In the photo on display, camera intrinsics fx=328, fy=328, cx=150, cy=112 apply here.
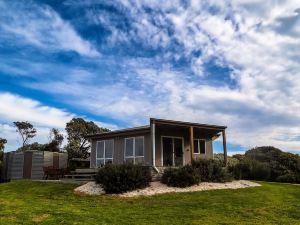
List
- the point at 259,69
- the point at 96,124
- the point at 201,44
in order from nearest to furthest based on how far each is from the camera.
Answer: the point at 201,44
the point at 259,69
the point at 96,124

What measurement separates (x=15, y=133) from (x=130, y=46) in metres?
37.2

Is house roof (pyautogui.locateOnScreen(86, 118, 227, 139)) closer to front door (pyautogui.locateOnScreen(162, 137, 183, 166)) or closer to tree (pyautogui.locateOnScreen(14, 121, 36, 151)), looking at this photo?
front door (pyautogui.locateOnScreen(162, 137, 183, 166))

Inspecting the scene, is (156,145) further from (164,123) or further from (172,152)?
(164,123)

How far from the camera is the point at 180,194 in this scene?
14.1 meters

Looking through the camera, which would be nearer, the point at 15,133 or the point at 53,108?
the point at 53,108

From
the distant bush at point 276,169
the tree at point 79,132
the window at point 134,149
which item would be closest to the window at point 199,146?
the distant bush at point 276,169

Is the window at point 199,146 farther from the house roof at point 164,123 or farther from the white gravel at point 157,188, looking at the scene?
the white gravel at point 157,188

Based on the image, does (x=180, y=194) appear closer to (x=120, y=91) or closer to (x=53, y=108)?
(x=120, y=91)

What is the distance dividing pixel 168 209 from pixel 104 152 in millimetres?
14125

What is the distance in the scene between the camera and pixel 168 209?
10961 mm

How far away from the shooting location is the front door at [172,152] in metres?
23.3

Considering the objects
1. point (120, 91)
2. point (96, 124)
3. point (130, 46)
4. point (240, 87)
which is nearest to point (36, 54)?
point (130, 46)

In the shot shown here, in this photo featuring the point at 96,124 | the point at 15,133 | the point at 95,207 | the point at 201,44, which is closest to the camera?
the point at 95,207

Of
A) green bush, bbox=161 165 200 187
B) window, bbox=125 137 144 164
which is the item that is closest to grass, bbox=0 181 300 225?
green bush, bbox=161 165 200 187
